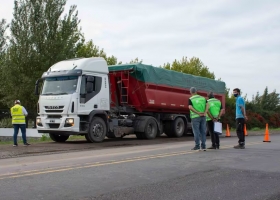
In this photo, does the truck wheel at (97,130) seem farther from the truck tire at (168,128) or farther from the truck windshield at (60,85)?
the truck tire at (168,128)

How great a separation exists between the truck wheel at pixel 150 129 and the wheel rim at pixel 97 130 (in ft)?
9.29

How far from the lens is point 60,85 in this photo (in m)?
15.7

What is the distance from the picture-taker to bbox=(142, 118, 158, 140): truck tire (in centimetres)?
1867

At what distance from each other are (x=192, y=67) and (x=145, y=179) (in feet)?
166

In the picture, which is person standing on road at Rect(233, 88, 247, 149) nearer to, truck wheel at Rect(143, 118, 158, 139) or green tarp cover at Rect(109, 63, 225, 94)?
green tarp cover at Rect(109, 63, 225, 94)

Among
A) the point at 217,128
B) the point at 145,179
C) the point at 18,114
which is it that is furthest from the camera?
the point at 18,114

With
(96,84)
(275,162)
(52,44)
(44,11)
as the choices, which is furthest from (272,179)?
(44,11)

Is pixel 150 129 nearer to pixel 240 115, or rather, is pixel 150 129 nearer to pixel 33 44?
pixel 240 115

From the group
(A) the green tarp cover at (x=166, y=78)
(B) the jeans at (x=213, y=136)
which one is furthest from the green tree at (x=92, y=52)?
(B) the jeans at (x=213, y=136)

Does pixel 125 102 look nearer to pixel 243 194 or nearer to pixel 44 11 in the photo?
pixel 243 194

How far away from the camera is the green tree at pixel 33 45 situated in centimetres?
2927

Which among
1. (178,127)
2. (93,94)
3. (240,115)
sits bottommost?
(178,127)

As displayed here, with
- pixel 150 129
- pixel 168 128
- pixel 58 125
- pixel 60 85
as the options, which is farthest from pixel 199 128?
pixel 168 128

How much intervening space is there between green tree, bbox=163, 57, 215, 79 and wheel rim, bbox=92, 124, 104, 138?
133ft
